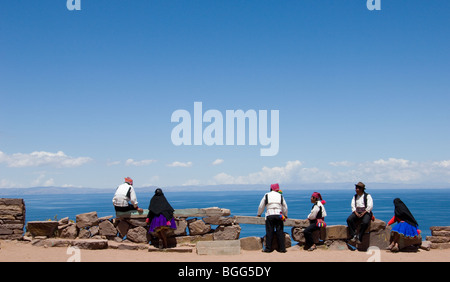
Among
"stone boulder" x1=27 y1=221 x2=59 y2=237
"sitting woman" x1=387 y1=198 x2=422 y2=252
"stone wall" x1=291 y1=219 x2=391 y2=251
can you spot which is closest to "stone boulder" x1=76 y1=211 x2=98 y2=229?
"stone boulder" x1=27 y1=221 x2=59 y2=237

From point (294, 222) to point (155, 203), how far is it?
4.02 m

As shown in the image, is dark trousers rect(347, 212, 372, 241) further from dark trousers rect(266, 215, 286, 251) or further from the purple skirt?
the purple skirt

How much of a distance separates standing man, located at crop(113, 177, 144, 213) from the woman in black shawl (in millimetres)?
663

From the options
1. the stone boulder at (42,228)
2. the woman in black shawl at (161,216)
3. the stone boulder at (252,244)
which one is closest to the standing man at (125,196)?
the woman in black shawl at (161,216)

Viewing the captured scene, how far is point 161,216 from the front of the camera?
448 inches

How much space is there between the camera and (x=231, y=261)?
9.91 meters

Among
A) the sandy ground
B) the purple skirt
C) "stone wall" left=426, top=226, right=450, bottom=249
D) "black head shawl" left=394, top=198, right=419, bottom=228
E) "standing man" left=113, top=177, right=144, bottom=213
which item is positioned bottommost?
the sandy ground

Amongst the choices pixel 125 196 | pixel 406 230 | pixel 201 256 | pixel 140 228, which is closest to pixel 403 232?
pixel 406 230

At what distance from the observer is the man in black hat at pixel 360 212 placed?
37.0 feet

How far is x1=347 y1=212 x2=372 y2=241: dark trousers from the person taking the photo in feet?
37.1

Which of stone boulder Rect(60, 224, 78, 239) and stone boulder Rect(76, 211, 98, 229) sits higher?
stone boulder Rect(76, 211, 98, 229)

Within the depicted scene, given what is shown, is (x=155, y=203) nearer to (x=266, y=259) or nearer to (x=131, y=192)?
(x=131, y=192)

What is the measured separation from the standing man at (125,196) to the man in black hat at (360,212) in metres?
6.11

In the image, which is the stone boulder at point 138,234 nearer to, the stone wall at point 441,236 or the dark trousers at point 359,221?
the dark trousers at point 359,221
